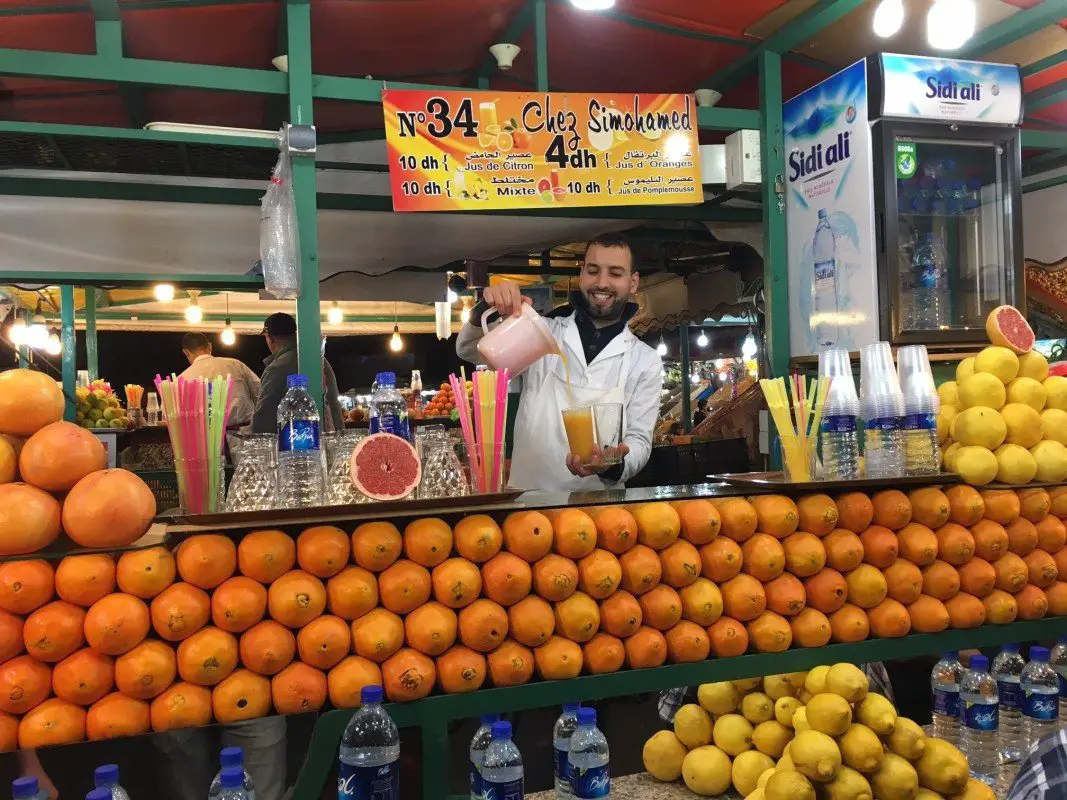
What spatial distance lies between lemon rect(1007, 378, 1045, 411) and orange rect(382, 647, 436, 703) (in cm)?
204

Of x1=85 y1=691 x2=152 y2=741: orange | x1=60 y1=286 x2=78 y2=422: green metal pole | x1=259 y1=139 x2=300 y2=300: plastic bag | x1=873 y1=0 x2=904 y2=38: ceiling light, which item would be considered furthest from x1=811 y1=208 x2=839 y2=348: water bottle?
x1=60 y1=286 x2=78 y2=422: green metal pole

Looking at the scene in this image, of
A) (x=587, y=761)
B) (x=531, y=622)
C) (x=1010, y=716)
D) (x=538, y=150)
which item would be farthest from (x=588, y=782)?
(x=538, y=150)

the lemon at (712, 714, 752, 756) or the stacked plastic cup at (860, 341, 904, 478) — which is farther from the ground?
the stacked plastic cup at (860, 341, 904, 478)

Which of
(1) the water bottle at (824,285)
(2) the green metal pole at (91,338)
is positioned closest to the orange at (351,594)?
(1) the water bottle at (824,285)

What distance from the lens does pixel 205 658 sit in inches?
67.1

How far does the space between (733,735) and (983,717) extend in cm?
82

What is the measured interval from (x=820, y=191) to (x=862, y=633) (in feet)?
7.54

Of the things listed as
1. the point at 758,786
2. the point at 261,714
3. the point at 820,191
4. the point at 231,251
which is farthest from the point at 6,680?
the point at 820,191

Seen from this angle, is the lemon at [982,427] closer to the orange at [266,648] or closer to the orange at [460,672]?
the orange at [460,672]

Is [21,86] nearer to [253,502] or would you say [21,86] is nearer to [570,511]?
[253,502]

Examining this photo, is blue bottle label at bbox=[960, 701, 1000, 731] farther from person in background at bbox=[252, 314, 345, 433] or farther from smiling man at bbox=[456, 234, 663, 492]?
person in background at bbox=[252, 314, 345, 433]

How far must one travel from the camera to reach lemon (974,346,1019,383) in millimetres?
2600

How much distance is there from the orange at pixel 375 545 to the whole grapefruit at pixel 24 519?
0.64 m

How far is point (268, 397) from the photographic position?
484cm
